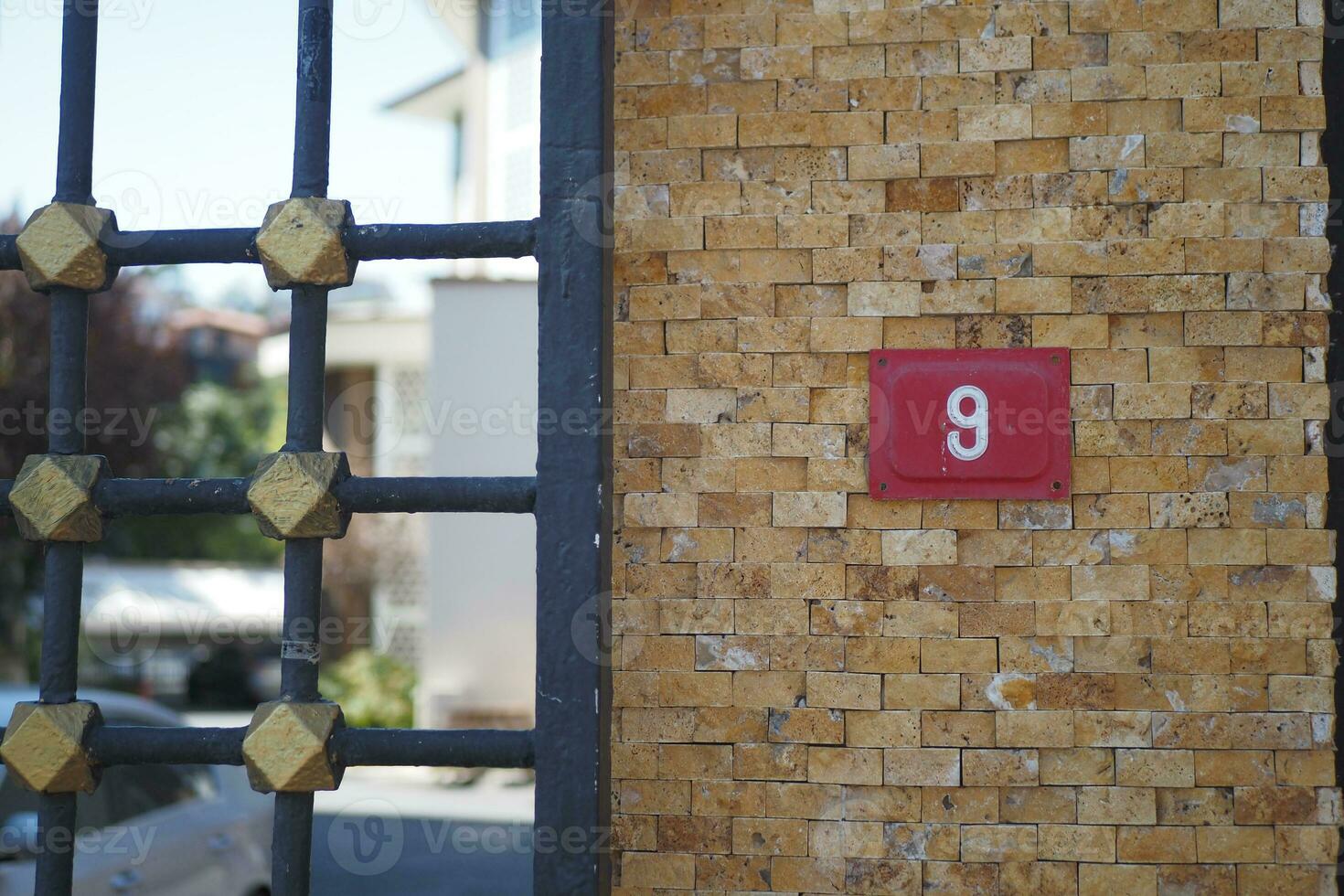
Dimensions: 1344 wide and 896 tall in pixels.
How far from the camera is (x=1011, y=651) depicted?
86.2 inches

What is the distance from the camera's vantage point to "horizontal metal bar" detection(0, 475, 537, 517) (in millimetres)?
1535

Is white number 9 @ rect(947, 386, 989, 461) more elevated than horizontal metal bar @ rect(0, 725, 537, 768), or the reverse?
white number 9 @ rect(947, 386, 989, 461)

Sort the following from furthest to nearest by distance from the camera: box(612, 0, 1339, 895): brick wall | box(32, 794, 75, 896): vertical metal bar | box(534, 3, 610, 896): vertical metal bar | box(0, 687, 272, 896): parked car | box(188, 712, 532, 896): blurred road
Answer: box(188, 712, 532, 896): blurred road
box(0, 687, 272, 896): parked car
box(612, 0, 1339, 895): brick wall
box(32, 794, 75, 896): vertical metal bar
box(534, 3, 610, 896): vertical metal bar

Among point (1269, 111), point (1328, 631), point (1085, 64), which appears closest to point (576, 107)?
point (1085, 64)

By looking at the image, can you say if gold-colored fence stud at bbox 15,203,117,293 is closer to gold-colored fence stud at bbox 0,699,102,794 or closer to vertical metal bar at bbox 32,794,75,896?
gold-colored fence stud at bbox 0,699,102,794

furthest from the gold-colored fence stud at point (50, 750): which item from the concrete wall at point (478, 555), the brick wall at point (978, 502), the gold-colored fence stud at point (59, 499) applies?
the concrete wall at point (478, 555)

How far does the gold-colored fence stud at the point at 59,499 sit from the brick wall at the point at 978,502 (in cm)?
97

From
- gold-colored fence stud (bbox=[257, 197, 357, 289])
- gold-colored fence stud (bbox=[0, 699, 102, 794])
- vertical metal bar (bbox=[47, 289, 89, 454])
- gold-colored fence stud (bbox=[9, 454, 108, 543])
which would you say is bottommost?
gold-colored fence stud (bbox=[0, 699, 102, 794])

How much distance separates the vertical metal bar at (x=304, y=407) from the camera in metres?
1.56

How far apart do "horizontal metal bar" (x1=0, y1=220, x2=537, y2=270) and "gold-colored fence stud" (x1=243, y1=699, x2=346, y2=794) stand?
2.03 feet

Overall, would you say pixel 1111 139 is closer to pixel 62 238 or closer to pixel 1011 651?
pixel 1011 651

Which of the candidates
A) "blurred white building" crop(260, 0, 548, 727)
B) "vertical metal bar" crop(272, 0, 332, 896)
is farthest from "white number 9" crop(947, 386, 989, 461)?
"blurred white building" crop(260, 0, 548, 727)

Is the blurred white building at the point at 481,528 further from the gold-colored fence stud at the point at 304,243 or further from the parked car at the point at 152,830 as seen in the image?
the gold-colored fence stud at the point at 304,243

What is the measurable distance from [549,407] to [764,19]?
116cm
